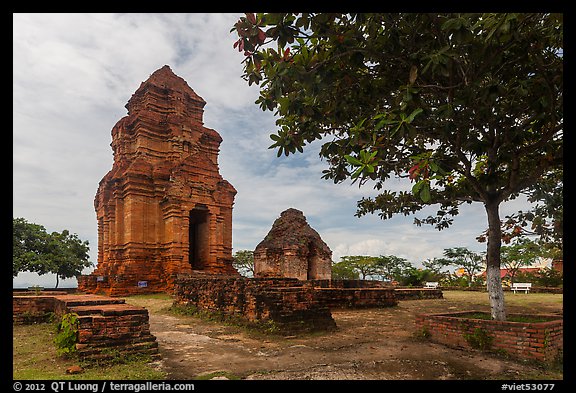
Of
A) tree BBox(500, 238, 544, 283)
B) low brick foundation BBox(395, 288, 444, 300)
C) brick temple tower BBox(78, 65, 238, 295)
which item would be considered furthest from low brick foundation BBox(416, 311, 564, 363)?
tree BBox(500, 238, 544, 283)

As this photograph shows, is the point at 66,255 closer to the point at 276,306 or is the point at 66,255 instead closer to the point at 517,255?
the point at 276,306

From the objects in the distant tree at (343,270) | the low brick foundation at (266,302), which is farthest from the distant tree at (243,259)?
the low brick foundation at (266,302)

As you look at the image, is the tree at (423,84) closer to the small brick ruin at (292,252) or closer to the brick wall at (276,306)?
the brick wall at (276,306)

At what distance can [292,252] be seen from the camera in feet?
69.8

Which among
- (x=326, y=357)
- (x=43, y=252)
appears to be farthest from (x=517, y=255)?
(x=43, y=252)

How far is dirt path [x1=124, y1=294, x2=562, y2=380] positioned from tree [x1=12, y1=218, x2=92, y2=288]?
18135mm

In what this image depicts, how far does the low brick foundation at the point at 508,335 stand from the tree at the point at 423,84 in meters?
0.64

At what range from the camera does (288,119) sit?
254 inches

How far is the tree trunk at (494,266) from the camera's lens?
20.7ft

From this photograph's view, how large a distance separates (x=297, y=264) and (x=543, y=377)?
55.7 ft

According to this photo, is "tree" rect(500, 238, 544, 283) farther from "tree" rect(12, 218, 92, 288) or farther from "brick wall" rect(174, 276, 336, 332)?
"tree" rect(12, 218, 92, 288)

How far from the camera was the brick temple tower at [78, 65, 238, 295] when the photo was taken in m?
17.3

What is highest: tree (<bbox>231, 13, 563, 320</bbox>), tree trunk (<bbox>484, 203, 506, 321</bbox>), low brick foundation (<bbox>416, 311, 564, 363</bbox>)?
tree (<bbox>231, 13, 563, 320</bbox>)

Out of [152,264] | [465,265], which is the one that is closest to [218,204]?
[152,264]
